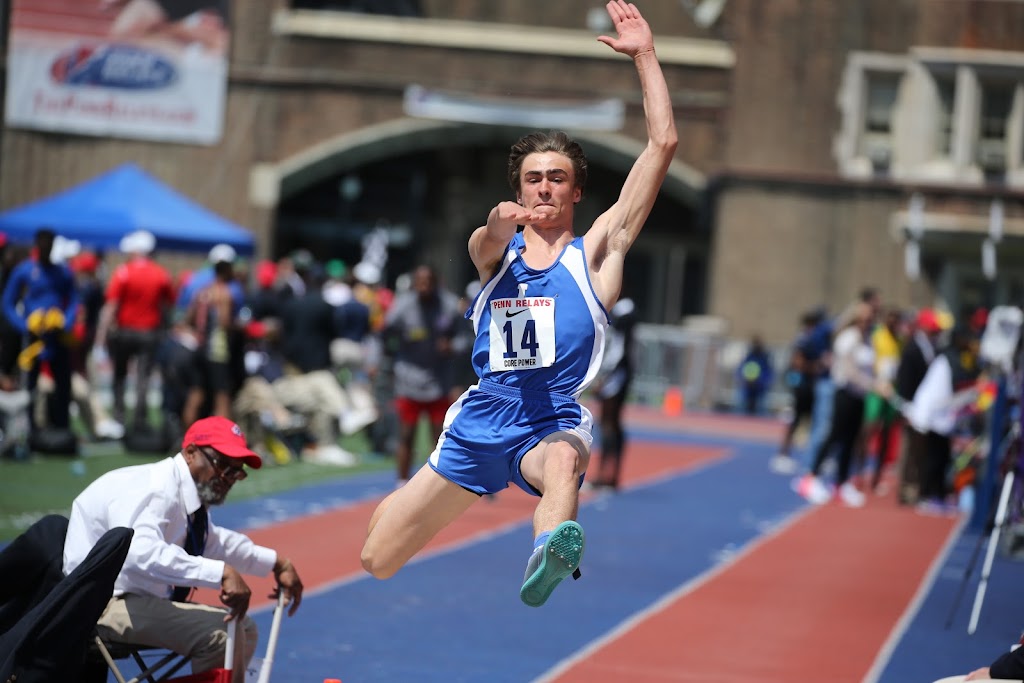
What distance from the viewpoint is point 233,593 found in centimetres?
612

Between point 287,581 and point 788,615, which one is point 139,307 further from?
point 287,581

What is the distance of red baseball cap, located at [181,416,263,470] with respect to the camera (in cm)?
630

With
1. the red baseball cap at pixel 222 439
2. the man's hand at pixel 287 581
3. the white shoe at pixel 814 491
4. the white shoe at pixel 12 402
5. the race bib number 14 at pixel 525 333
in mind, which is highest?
the race bib number 14 at pixel 525 333

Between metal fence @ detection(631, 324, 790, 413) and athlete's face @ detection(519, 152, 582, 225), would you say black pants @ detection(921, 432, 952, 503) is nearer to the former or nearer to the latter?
athlete's face @ detection(519, 152, 582, 225)

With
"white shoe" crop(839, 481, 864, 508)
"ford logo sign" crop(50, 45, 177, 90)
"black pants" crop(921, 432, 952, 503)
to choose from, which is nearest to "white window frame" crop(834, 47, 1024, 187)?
"ford logo sign" crop(50, 45, 177, 90)

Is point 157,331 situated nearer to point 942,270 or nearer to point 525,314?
point 525,314

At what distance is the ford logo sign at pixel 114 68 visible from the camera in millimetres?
34938

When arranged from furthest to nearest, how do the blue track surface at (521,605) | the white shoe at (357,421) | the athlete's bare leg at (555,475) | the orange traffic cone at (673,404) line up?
the orange traffic cone at (673,404) → the white shoe at (357,421) → the blue track surface at (521,605) → the athlete's bare leg at (555,475)

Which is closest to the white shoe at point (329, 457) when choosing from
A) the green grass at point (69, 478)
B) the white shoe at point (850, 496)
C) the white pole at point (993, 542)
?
the green grass at point (69, 478)

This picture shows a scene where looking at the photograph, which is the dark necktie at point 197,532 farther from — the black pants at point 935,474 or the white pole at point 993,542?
the black pants at point 935,474

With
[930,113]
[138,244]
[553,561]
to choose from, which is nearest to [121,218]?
[138,244]

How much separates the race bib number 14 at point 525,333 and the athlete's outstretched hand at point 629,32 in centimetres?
103

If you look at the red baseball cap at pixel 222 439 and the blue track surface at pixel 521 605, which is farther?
the blue track surface at pixel 521 605

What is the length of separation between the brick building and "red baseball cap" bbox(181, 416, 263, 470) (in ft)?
99.3
